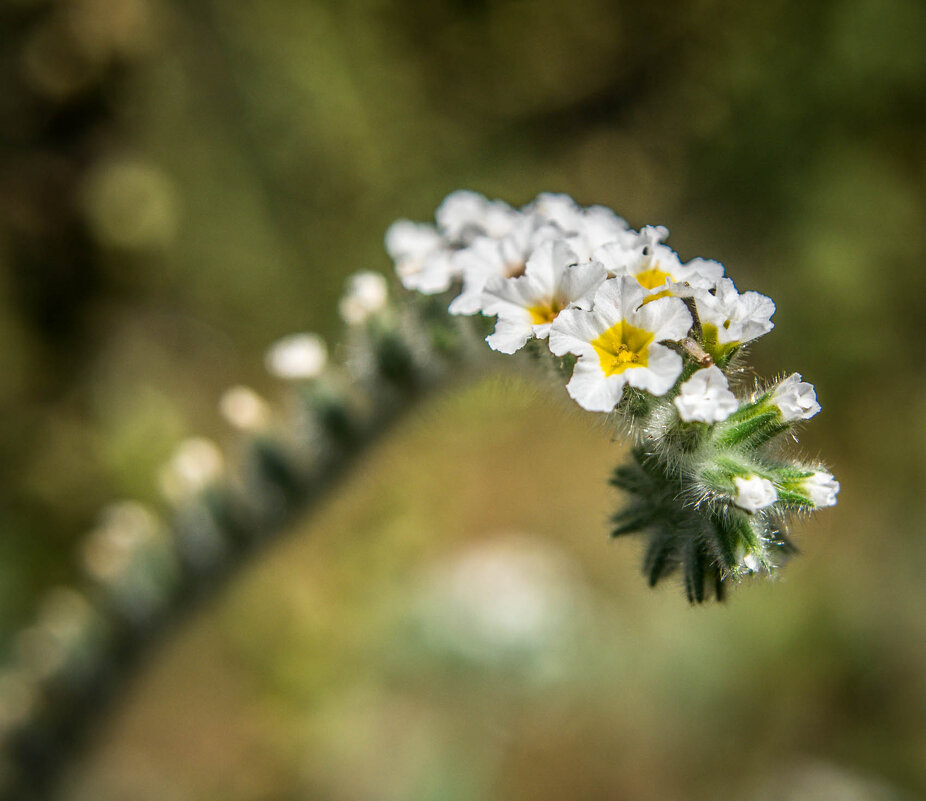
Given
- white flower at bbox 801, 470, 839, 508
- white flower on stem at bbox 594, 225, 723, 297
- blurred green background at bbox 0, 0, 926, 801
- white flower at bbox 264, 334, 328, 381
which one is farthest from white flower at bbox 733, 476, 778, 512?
blurred green background at bbox 0, 0, 926, 801

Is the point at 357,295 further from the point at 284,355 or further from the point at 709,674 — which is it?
the point at 709,674

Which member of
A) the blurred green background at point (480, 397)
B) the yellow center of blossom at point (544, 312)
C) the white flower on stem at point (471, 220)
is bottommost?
the yellow center of blossom at point (544, 312)

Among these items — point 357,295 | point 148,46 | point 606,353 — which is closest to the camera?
point 606,353

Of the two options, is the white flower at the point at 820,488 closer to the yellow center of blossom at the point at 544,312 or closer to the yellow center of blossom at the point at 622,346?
the yellow center of blossom at the point at 622,346

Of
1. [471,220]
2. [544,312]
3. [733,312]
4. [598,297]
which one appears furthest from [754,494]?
[471,220]

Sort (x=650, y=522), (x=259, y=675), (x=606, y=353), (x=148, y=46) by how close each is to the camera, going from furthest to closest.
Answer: (x=148, y=46) < (x=259, y=675) < (x=650, y=522) < (x=606, y=353)

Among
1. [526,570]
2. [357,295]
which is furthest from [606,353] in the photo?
[526,570]

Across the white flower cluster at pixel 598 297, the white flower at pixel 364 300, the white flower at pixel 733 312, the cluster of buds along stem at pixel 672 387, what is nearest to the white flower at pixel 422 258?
the white flower cluster at pixel 598 297
